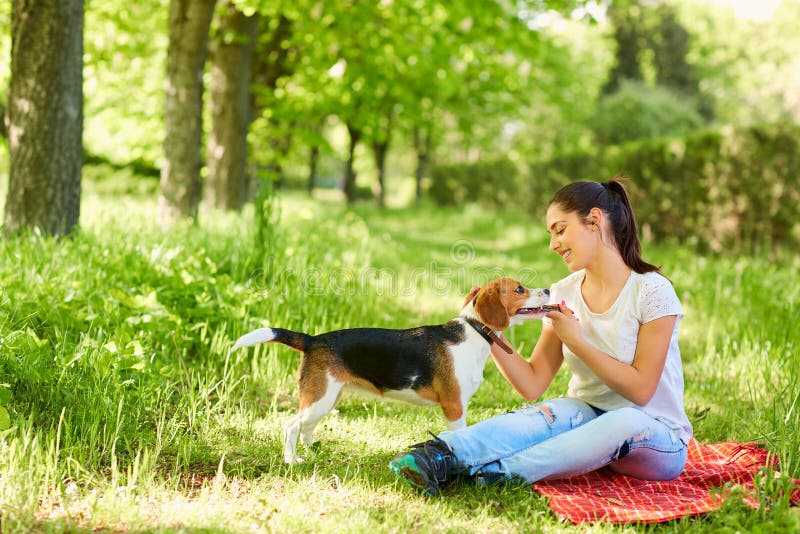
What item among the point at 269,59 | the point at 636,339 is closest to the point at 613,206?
the point at 636,339

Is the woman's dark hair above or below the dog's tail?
above

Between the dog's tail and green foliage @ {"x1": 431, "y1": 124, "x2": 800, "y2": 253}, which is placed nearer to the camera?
the dog's tail

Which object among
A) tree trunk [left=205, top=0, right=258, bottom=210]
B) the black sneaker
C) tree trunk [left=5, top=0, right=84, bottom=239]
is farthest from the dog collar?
tree trunk [left=205, top=0, right=258, bottom=210]

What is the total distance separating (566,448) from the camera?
3236 mm

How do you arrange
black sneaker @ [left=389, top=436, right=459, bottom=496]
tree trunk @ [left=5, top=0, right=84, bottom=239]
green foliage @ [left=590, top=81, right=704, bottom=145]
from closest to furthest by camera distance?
1. black sneaker @ [left=389, top=436, right=459, bottom=496]
2. tree trunk @ [left=5, top=0, right=84, bottom=239]
3. green foliage @ [left=590, top=81, right=704, bottom=145]

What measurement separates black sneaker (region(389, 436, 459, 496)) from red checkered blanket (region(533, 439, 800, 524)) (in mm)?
506

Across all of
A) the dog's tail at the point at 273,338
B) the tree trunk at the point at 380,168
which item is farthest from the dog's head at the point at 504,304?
the tree trunk at the point at 380,168

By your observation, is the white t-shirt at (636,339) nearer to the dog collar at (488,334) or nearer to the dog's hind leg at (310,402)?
the dog collar at (488,334)

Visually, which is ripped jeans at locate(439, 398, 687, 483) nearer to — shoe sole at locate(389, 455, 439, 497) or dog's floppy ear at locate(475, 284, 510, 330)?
shoe sole at locate(389, 455, 439, 497)

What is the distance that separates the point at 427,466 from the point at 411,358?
0.69 metres

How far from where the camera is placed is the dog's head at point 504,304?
12.1 ft

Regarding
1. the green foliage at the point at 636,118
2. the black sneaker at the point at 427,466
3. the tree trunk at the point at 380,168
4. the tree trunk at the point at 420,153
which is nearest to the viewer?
the black sneaker at the point at 427,466

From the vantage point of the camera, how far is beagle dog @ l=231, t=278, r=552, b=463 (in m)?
3.55

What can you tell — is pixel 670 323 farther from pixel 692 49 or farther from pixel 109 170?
pixel 692 49
